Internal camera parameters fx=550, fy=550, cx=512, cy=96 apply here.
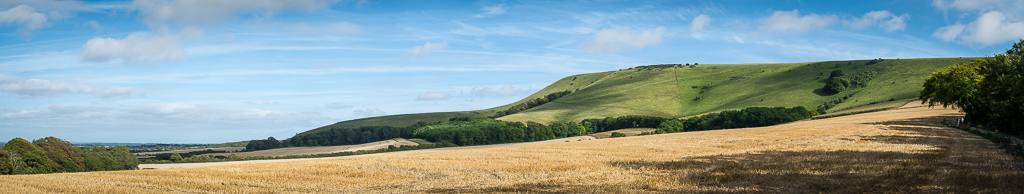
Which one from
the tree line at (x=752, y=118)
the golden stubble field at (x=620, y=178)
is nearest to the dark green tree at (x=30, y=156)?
the golden stubble field at (x=620, y=178)

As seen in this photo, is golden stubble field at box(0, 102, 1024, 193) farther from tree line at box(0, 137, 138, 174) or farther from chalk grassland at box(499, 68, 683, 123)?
chalk grassland at box(499, 68, 683, 123)

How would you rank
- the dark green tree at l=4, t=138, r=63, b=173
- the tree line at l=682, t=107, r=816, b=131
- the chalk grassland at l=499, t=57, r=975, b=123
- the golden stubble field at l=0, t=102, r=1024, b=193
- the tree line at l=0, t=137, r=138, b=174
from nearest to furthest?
the golden stubble field at l=0, t=102, r=1024, b=193, the tree line at l=0, t=137, r=138, b=174, the dark green tree at l=4, t=138, r=63, b=173, the tree line at l=682, t=107, r=816, b=131, the chalk grassland at l=499, t=57, r=975, b=123

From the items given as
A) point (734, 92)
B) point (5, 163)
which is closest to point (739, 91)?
point (734, 92)

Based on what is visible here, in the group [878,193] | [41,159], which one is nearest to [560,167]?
[878,193]

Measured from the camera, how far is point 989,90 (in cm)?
4878

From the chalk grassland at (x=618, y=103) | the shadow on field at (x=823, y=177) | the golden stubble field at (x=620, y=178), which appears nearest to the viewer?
the shadow on field at (x=823, y=177)

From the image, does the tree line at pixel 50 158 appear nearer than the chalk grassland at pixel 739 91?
Yes

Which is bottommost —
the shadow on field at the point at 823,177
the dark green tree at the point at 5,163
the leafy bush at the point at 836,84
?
the shadow on field at the point at 823,177

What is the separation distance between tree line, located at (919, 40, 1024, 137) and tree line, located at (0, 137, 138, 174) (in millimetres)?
74992

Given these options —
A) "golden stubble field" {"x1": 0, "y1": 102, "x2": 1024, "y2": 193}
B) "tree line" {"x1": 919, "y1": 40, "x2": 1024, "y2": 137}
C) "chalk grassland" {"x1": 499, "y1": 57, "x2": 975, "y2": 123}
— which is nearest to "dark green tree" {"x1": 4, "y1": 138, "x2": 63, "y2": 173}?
"golden stubble field" {"x1": 0, "y1": 102, "x2": 1024, "y2": 193}

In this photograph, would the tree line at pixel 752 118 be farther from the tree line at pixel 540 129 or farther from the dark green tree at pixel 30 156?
the dark green tree at pixel 30 156

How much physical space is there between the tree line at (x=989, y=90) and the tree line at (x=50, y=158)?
75.0 metres

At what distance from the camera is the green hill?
13188cm

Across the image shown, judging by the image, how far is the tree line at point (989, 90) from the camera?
126ft
